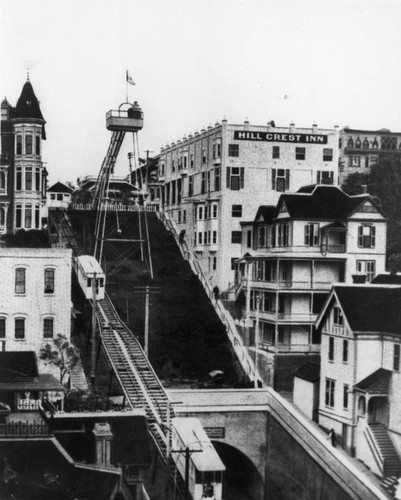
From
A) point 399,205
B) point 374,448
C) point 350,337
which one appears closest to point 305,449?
point 374,448

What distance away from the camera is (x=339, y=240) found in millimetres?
58125

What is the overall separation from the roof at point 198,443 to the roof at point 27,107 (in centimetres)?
3365

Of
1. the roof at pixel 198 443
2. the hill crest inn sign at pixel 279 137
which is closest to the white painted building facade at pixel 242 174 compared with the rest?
the hill crest inn sign at pixel 279 137

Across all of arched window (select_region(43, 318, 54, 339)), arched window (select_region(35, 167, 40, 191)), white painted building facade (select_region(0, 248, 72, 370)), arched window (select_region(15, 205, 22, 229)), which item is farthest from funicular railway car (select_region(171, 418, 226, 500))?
arched window (select_region(35, 167, 40, 191))

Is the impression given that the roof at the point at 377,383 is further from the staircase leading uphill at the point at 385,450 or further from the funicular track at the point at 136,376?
the funicular track at the point at 136,376

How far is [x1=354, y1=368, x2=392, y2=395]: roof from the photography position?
43219 millimetres

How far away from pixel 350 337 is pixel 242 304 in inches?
764

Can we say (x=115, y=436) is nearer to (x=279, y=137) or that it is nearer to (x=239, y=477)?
(x=239, y=477)

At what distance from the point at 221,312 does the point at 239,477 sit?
52.2ft

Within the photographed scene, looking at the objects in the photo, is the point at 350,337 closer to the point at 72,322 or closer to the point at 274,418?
the point at 274,418

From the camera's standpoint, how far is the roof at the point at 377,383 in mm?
43219

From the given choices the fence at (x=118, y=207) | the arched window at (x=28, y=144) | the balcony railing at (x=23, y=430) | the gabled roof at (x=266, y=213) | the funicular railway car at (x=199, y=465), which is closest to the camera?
the balcony railing at (x=23, y=430)

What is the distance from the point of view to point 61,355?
1929 inches

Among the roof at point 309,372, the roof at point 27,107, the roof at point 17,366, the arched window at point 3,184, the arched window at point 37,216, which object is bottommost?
the roof at point 309,372
